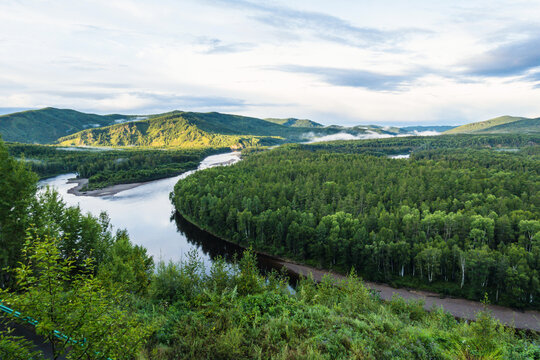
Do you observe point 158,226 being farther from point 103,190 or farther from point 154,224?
point 103,190

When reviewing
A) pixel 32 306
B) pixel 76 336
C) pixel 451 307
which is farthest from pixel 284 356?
pixel 451 307

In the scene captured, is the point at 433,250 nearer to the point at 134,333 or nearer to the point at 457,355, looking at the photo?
the point at 457,355

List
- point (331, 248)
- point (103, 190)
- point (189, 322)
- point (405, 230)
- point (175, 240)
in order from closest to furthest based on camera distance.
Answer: point (189, 322) → point (331, 248) → point (405, 230) → point (175, 240) → point (103, 190)

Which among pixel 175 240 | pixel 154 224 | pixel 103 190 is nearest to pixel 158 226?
pixel 154 224

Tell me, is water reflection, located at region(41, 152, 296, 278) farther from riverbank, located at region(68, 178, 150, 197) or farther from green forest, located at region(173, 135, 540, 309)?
green forest, located at region(173, 135, 540, 309)

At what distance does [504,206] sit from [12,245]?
311 feet

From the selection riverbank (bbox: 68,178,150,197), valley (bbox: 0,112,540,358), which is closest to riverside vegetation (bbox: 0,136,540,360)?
valley (bbox: 0,112,540,358)

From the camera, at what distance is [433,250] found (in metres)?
52.4

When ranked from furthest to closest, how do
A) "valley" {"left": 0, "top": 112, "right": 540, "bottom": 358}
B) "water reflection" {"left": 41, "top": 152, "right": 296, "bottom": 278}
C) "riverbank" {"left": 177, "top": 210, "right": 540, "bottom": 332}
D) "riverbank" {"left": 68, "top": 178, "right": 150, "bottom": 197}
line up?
"riverbank" {"left": 68, "top": 178, "right": 150, "bottom": 197}
"water reflection" {"left": 41, "top": 152, "right": 296, "bottom": 278}
"riverbank" {"left": 177, "top": 210, "right": 540, "bottom": 332}
"valley" {"left": 0, "top": 112, "right": 540, "bottom": 358}

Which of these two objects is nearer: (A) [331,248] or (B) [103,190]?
(A) [331,248]

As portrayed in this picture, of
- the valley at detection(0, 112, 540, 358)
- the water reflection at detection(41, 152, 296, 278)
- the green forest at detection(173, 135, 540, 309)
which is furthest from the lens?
the water reflection at detection(41, 152, 296, 278)

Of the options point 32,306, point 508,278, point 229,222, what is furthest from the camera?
point 229,222

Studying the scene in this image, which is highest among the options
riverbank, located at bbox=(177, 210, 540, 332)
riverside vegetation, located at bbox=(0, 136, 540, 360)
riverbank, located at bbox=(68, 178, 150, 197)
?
riverside vegetation, located at bbox=(0, 136, 540, 360)

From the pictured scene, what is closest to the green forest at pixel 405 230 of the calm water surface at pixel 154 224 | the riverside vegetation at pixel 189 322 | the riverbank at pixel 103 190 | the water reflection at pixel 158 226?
the water reflection at pixel 158 226
